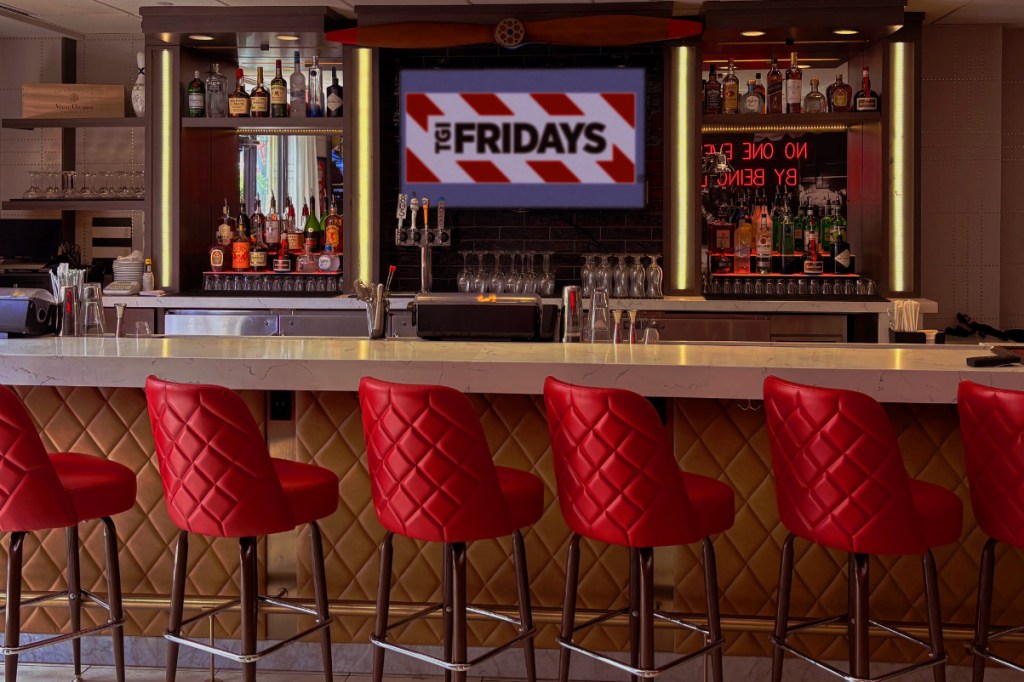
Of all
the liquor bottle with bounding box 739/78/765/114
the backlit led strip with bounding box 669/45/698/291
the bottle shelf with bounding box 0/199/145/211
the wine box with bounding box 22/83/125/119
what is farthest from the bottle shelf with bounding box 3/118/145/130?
the liquor bottle with bounding box 739/78/765/114

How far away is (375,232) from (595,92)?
5.05ft

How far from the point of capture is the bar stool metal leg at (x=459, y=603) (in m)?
2.85

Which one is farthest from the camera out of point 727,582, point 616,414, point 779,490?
point 727,582

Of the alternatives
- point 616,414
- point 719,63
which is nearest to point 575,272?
point 719,63

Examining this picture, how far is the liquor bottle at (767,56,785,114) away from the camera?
6.67 metres

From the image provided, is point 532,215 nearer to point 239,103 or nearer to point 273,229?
point 273,229

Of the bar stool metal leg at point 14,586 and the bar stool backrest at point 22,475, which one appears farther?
the bar stool metal leg at point 14,586

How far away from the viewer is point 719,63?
689cm

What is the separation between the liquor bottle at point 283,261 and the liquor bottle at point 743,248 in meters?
2.70

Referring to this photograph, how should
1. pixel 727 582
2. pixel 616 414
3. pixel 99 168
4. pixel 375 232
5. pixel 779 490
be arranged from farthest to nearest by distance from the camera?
pixel 99 168
pixel 375 232
pixel 727 582
pixel 779 490
pixel 616 414

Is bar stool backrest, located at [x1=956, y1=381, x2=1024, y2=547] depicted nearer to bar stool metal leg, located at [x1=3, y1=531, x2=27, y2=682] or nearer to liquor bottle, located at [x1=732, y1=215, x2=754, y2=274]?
bar stool metal leg, located at [x1=3, y1=531, x2=27, y2=682]

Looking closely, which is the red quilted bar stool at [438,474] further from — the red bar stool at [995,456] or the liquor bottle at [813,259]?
the liquor bottle at [813,259]

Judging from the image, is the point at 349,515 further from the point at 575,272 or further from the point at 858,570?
the point at 575,272

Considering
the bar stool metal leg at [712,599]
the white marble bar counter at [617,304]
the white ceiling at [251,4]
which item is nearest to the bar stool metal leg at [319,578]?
the bar stool metal leg at [712,599]
